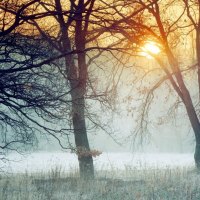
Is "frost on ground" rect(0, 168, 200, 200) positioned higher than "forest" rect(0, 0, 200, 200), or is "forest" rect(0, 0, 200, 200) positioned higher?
"forest" rect(0, 0, 200, 200)

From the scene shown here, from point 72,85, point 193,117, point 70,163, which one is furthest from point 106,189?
point 70,163

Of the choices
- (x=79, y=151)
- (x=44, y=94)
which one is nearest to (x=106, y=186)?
(x=79, y=151)

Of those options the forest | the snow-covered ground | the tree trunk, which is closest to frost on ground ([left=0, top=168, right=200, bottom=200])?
the forest

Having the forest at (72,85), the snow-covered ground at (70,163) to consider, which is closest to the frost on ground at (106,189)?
the forest at (72,85)

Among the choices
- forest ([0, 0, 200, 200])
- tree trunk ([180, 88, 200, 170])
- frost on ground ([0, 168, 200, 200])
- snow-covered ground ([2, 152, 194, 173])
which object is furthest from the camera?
tree trunk ([180, 88, 200, 170])

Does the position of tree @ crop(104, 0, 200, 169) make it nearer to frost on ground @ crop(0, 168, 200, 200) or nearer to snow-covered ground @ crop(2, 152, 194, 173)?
snow-covered ground @ crop(2, 152, 194, 173)

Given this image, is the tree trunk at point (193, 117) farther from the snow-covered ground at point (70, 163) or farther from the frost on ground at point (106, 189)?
the frost on ground at point (106, 189)

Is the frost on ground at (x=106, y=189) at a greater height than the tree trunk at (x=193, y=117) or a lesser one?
lesser

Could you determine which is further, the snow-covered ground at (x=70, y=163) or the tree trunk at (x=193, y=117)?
the tree trunk at (x=193, y=117)

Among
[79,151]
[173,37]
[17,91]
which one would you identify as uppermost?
[173,37]

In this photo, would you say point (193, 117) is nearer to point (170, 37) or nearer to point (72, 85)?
point (170, 37)

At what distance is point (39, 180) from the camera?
496 inches

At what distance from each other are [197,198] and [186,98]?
8518 millimetres

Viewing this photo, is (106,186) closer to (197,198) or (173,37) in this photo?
(197,198)
